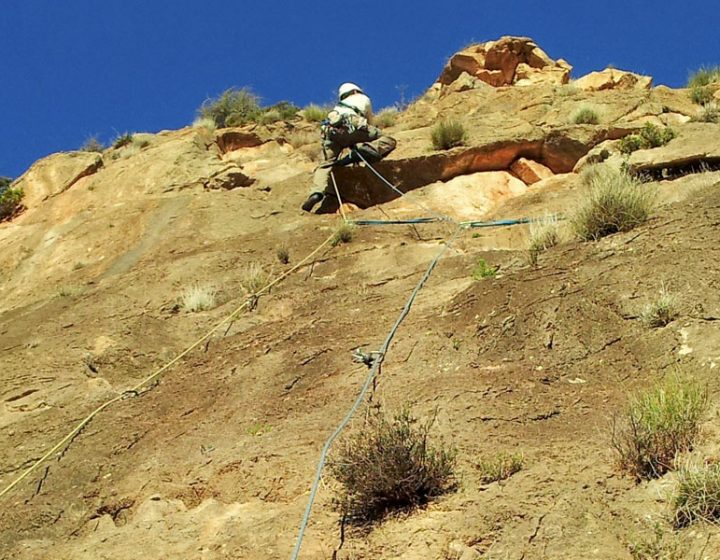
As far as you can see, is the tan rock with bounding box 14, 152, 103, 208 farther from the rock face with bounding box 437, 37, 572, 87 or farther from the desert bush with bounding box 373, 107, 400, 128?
the rock face with bounding box 437, 37, 572, 87

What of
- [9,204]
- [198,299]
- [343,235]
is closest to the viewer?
[198,299]

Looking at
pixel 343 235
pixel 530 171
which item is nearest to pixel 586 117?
pixel 530 171

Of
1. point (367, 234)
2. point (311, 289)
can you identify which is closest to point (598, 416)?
point (311, 289)

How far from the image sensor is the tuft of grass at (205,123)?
1856cm

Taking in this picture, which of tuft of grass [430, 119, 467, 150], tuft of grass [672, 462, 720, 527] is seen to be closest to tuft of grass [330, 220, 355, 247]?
tuft of grass [430, 119, 467, 150]

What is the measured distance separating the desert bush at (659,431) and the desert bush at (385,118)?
11.8 meters

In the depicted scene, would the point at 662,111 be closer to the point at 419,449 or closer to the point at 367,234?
the point at 367,234

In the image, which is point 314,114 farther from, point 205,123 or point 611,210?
point 611,210

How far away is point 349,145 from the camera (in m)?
13.7

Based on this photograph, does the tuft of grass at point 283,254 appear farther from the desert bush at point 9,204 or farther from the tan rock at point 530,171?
the desert bush at point 9,204

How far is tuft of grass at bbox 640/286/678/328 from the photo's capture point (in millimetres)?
7324

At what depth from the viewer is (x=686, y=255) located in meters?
8.17

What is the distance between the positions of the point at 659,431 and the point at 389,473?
1.66m

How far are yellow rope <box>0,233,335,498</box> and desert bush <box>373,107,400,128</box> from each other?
5.81 m
